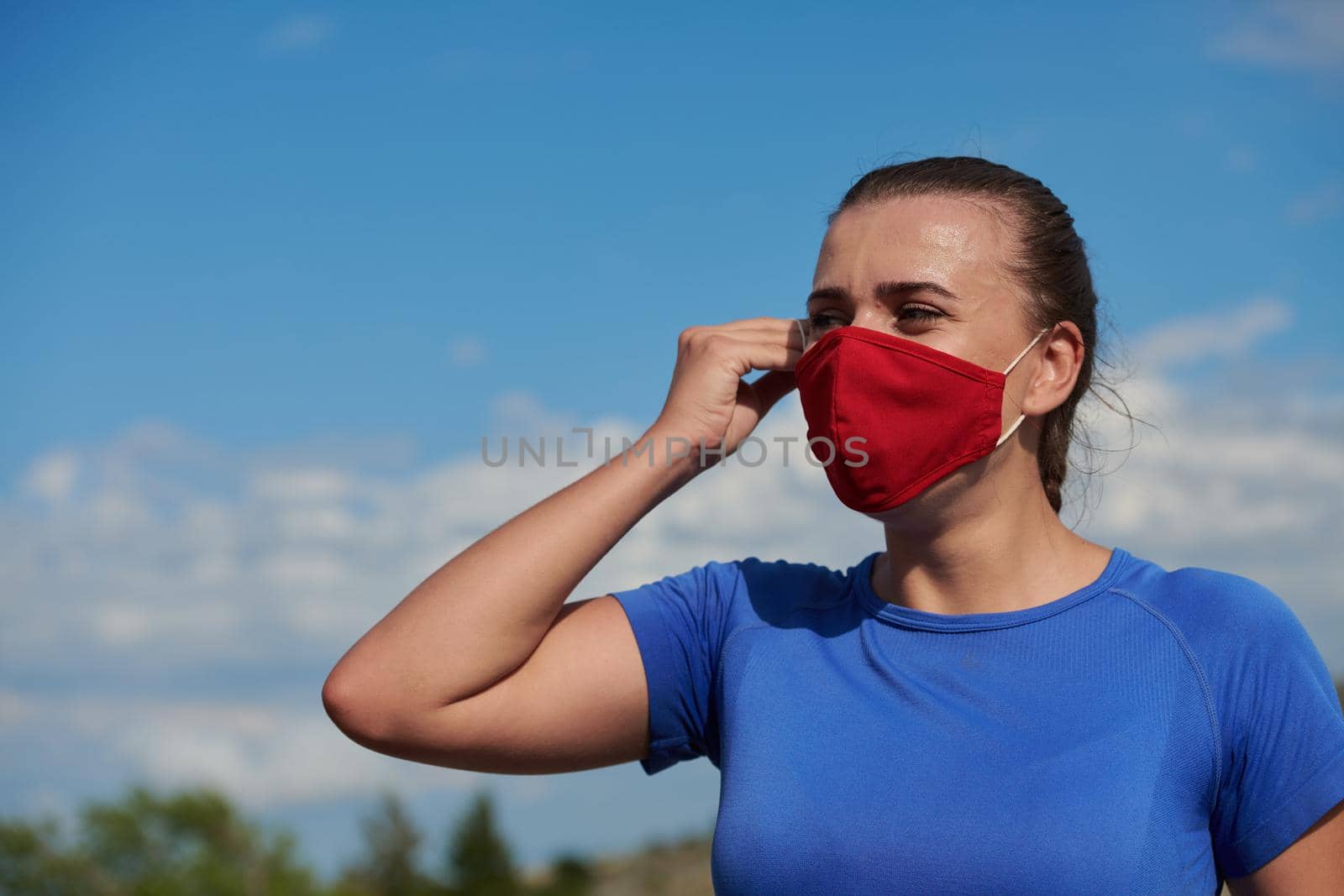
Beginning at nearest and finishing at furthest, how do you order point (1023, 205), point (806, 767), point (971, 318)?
point (806, 767) → point (971, 318) → point (1023, 205)

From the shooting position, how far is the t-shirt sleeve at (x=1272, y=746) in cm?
235

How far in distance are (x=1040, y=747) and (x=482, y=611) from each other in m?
1.27

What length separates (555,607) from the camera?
286 centimetres

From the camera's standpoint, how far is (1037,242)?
2.93 m

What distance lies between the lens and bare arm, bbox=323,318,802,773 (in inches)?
111

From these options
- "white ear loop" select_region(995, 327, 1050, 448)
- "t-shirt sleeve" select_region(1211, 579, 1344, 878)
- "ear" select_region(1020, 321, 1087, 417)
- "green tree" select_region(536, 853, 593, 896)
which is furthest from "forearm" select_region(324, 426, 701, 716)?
"green tree" select_region(536, 853, 593, 896)

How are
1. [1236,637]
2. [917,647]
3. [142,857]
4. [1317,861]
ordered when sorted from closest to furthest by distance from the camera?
[1317,861] < [1236,637] < [917,647] < [142,857]

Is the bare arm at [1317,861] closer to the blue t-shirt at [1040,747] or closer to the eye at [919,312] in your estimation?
the blue t-shirt at [1040,747]

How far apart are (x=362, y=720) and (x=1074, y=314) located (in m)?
2.01

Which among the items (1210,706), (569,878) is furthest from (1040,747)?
(569,878)

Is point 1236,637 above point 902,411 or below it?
below

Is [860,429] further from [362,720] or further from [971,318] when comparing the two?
[362,720]

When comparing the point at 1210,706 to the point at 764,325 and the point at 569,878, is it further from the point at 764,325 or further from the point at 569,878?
the point at 569,878

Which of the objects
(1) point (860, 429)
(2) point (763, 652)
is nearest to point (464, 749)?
(2) point (763, 652)
